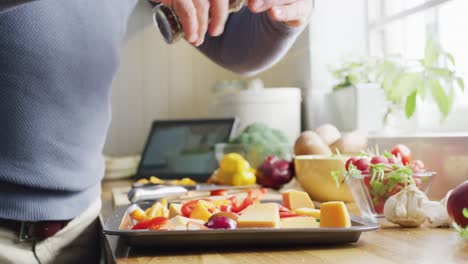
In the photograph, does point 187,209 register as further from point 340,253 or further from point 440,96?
point 440,96

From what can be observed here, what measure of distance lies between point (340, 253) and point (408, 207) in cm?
19

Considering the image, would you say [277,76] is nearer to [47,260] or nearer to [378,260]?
[47,260]

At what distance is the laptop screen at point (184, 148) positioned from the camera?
190 cm

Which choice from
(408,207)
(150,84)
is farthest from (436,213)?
(150,84)

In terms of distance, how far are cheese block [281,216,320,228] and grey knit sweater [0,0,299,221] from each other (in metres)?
0.46

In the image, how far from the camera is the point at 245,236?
682 millimetres

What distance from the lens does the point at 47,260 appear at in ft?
3.43

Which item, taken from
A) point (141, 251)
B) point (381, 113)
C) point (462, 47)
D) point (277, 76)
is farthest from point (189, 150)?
point (141, 251)

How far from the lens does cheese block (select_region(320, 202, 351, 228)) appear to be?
2.31 ft

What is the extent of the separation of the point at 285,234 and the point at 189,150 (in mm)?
1308

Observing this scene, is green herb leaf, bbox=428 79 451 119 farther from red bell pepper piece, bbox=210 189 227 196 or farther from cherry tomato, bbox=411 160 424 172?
red bell pepper piece, bbox=210 189 227 196

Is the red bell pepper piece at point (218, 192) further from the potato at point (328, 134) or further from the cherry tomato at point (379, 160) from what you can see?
the cherry tomato at point (379, 160)

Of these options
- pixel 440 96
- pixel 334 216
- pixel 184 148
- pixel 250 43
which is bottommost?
pixel 184 148

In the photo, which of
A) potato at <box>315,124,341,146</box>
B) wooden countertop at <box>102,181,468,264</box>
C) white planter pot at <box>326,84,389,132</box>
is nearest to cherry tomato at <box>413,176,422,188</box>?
wooden countertop at <box>102,181,468,264</box>
